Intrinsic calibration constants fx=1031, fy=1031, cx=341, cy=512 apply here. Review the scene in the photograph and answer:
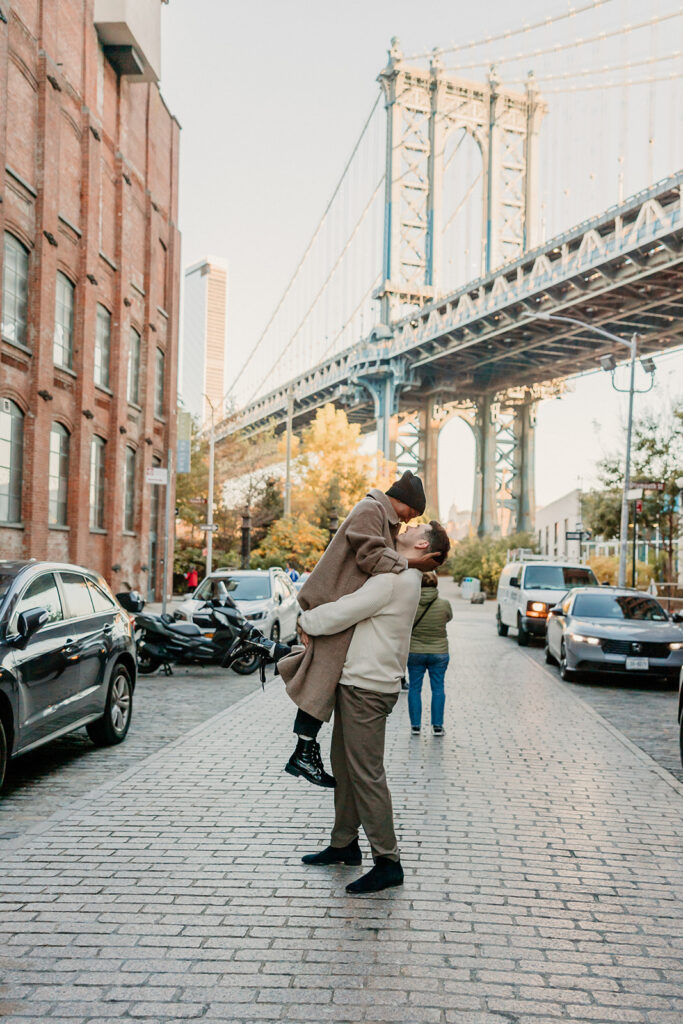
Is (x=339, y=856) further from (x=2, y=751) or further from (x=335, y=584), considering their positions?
(x=2, y=751)

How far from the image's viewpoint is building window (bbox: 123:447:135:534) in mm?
30377

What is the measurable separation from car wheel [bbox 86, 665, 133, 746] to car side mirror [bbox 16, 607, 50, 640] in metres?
1.92

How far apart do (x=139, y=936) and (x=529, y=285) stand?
48.6 meters

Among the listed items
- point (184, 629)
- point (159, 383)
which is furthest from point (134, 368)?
point (184, 629)

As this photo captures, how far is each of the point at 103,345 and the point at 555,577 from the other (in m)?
14.0

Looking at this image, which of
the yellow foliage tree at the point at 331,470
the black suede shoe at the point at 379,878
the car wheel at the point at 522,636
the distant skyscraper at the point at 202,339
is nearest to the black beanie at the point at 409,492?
the black suede shoe at the point at 379,878

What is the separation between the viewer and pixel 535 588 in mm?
21672

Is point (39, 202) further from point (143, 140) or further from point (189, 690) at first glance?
point (189, 690)

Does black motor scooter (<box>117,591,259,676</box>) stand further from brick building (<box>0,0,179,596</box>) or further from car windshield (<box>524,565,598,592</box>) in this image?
car windshield (<box>524,565,598,592</box>)

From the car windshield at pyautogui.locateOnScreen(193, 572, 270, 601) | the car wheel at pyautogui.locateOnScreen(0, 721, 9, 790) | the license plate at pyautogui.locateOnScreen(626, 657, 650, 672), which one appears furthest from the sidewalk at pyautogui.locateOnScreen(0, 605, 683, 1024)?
the car windshield at pyautogui.locateOnScreen(193, 572, 270, 601)

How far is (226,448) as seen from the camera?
182 ft

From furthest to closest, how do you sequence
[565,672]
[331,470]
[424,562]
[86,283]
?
1. [331,470]
2. [86,283]
3. [565,672]
4. [424,562]

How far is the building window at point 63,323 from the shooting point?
2448 cm

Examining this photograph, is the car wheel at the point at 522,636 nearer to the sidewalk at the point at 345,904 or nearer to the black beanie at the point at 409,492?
the sidewalk at the point at 345,904
